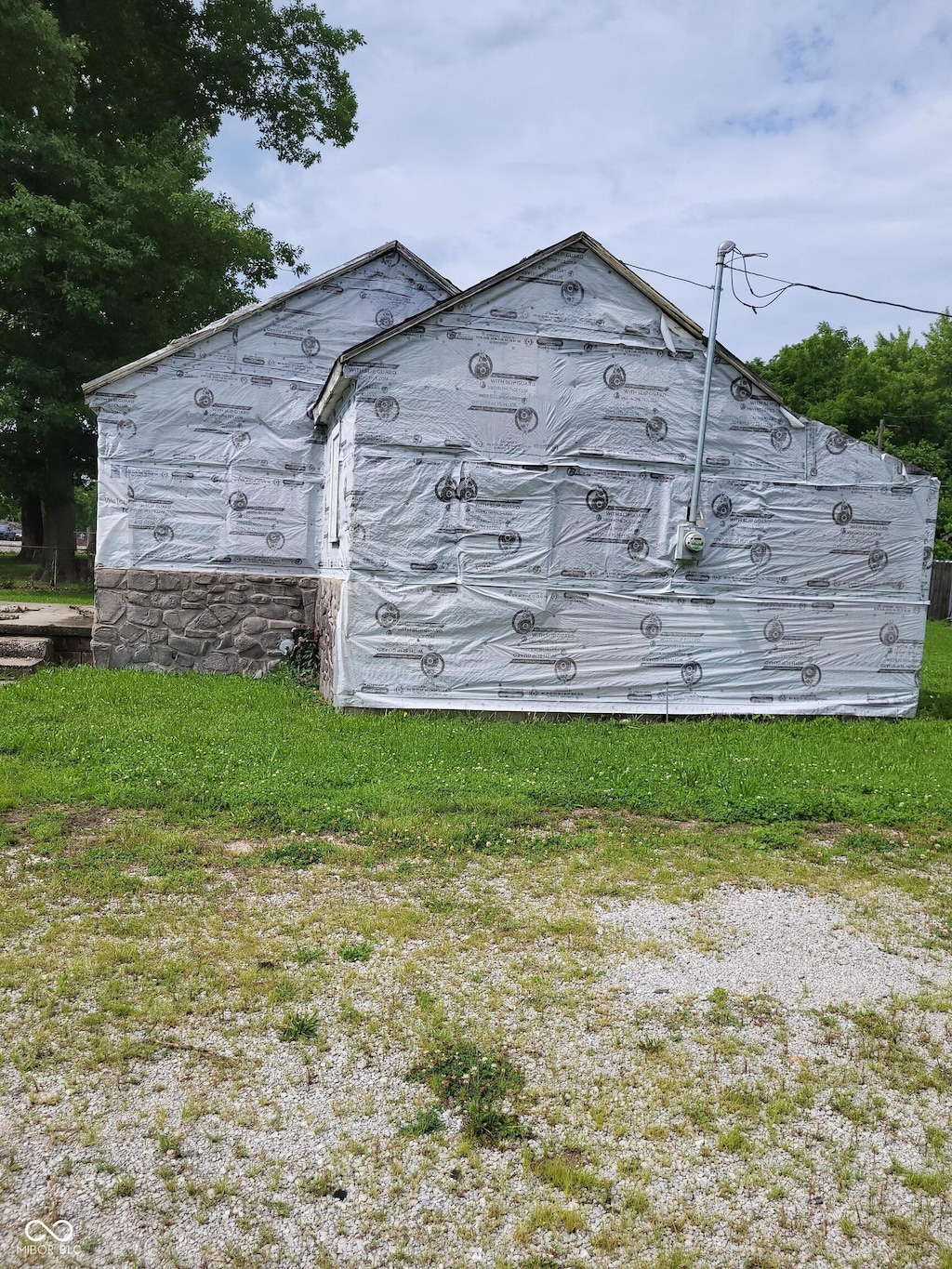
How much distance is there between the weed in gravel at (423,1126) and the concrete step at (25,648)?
9.85 metres

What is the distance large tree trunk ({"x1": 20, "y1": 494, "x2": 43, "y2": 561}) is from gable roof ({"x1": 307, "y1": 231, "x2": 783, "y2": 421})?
72.3ft

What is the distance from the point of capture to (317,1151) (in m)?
2.91

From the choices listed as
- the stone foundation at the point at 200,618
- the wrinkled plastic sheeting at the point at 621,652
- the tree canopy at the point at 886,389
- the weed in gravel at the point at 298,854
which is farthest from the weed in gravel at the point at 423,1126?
the tree canopy at the point at 886,389

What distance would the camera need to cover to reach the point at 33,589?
854 inches

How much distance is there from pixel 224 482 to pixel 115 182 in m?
12.4

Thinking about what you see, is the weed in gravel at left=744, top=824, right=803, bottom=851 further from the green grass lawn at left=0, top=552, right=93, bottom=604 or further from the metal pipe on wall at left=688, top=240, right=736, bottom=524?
the green grass lawn at left=0, top=552, right=93, bottom=604

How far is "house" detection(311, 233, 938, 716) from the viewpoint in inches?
371

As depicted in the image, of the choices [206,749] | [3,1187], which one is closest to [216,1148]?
[3,1187]

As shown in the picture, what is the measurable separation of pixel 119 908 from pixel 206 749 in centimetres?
307

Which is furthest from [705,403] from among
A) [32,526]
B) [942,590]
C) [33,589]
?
[32,526]

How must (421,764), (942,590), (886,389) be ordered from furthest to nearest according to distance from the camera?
(886,389), (942,590), (421,764)

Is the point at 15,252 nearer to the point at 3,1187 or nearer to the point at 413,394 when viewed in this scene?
the point at 413,394

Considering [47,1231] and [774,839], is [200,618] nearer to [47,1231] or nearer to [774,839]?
[774,839]

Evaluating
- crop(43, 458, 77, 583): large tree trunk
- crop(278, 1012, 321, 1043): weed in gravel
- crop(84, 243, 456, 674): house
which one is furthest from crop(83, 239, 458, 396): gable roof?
crop(43, 458, 77, 583): large tree trunk
